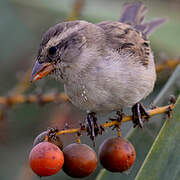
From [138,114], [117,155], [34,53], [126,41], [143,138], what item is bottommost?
[34,53]

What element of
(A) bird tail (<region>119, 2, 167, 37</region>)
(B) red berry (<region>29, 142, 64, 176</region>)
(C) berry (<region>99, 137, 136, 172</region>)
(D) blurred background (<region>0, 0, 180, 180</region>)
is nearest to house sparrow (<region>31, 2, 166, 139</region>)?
(C) berry (<region>99, 137, 136, 172</region>)

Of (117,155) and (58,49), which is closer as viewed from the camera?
(117,155)

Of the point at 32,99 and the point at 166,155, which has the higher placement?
the point at 166,155

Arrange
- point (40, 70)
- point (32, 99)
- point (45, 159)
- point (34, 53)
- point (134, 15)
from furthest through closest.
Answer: point (134, 15) < point (34, 53) < point (32, 99) < point (40, 70) < point (45, 159)

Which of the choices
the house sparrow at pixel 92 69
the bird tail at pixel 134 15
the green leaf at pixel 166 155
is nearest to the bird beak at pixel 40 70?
the house sparrow at pixel 92 69

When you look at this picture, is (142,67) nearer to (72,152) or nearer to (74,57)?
(74,57)

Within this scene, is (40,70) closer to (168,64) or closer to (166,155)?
(166,155)

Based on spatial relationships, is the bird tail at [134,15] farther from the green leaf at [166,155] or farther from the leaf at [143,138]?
the green leaf at [166,155]

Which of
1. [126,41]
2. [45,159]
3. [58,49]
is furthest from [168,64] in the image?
[45,159]
